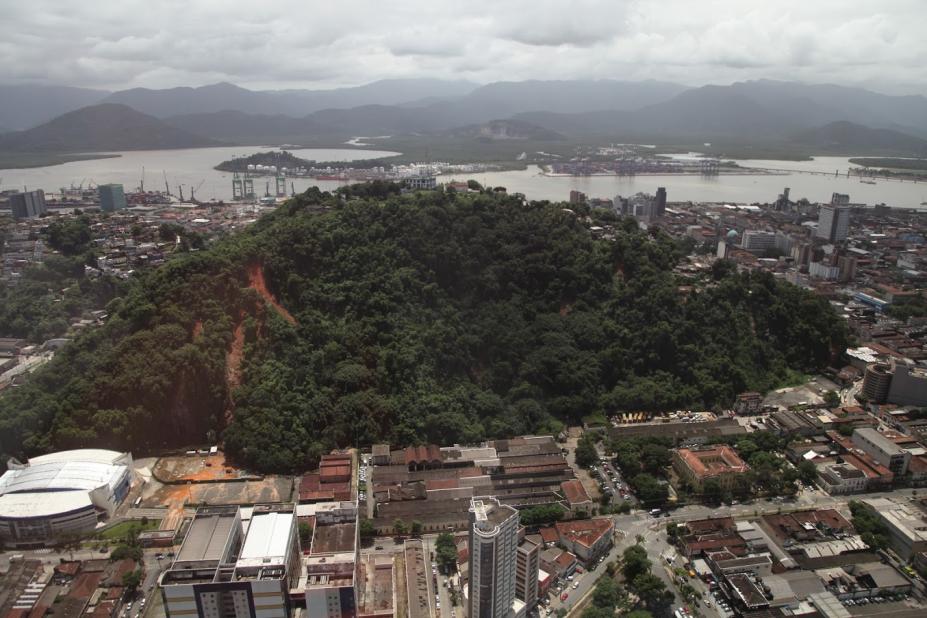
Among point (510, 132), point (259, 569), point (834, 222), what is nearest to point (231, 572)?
point (259, 569)

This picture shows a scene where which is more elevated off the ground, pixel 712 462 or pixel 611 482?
pixel 712 462

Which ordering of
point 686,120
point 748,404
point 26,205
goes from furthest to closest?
point 686,120 → point 26,205 → point 748,404

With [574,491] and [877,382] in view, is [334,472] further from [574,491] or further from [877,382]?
[877,382]

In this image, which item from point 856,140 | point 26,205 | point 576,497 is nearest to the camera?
point 576,497

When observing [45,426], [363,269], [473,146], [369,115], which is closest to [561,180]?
[473,146]

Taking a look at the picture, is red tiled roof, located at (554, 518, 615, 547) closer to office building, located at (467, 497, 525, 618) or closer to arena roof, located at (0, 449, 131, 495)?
office building, located at (467, 497, 525, 618)

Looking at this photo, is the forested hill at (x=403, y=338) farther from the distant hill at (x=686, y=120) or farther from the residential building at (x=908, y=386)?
the distant hill at (x=686, y=120)

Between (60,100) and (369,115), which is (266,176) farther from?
(369,115)

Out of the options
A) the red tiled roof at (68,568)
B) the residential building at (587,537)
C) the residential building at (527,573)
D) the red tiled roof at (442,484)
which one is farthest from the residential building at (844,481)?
the red tiled roof at (68,568)
